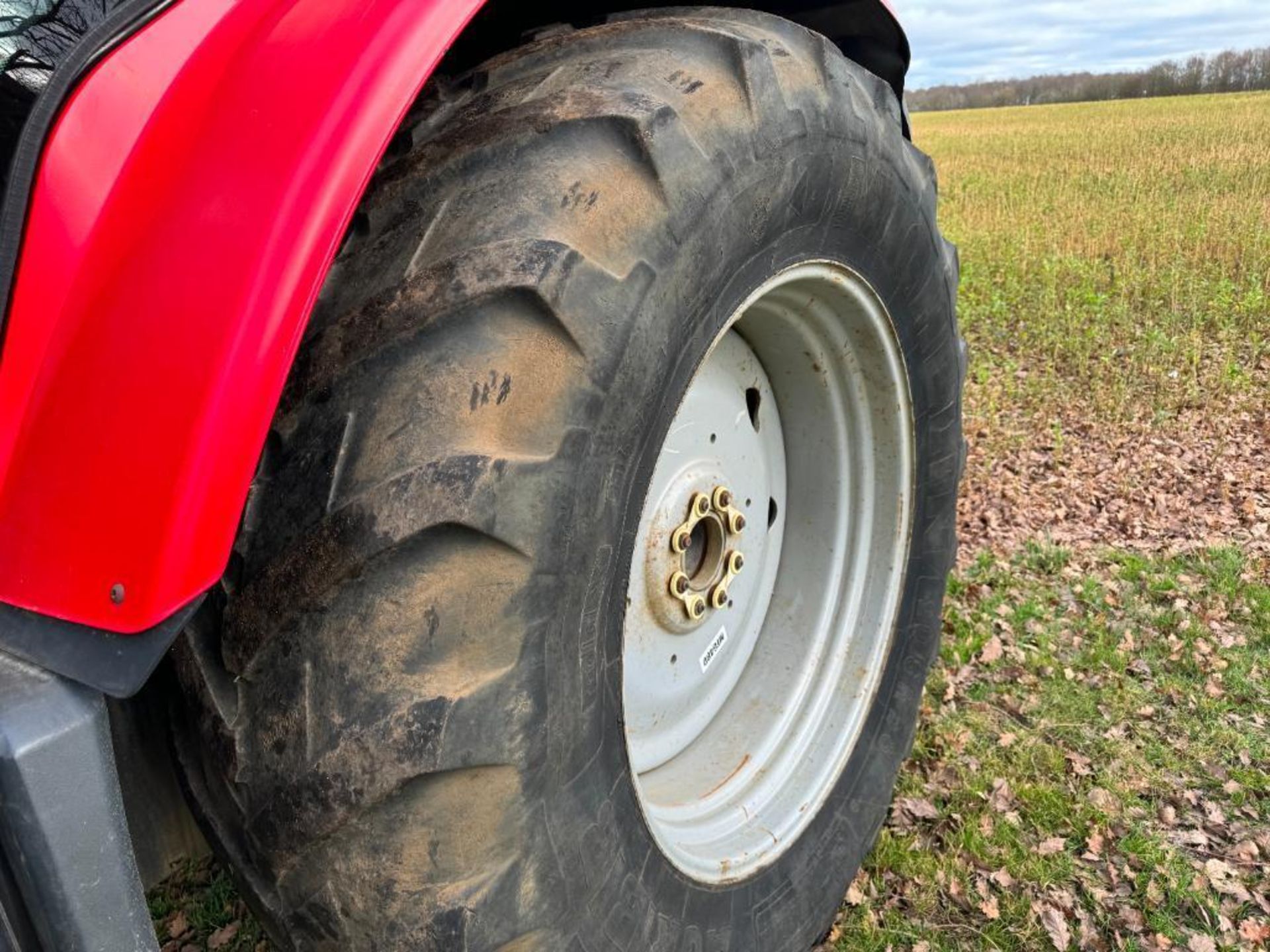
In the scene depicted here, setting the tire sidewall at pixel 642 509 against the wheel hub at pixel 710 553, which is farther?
the wheel hub at pixel 710 553

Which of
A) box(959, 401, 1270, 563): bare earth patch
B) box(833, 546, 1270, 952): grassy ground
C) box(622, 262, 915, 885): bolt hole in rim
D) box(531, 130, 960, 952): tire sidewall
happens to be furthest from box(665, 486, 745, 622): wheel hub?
box(959, 401, 1270, 563): bare earth patch

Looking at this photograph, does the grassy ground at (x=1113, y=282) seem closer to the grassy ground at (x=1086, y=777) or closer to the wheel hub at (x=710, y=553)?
the grassy ground at (x=1086, y=777)

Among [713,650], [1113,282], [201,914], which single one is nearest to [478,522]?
[713,650]

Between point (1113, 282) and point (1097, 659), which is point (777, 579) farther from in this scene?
point (1113, 282)

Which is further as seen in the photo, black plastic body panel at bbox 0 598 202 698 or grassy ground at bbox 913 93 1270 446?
grassy ground at bbox 913 93 1270 446

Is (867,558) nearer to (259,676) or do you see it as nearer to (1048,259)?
(259,676)

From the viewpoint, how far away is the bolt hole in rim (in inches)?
72.1

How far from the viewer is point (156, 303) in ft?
3.27

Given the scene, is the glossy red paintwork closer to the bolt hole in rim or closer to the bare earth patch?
the bolt hole in rim

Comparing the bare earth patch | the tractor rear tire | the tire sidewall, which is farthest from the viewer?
the bare earth patch

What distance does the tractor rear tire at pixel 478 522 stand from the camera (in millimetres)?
1115

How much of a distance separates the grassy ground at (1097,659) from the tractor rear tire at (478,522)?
1257 mm

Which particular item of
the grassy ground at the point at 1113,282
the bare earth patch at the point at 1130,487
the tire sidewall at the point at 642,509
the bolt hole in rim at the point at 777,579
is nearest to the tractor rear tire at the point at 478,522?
the tire sidewall at the point at 642,509

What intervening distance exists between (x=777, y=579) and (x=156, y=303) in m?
1.60
